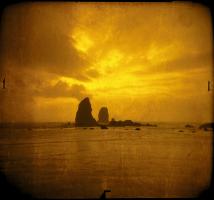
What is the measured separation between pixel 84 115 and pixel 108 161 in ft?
0.90

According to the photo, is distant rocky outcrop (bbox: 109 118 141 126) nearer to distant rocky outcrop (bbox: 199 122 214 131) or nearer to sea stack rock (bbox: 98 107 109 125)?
sea stack rock (bbox: 98 107 109 125)

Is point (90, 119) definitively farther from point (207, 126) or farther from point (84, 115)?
point (207, 126)

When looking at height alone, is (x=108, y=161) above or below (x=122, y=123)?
below

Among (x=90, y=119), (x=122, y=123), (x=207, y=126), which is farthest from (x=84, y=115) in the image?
(x=207, y=126)

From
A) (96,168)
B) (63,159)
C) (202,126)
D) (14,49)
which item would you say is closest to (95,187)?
(96,168)

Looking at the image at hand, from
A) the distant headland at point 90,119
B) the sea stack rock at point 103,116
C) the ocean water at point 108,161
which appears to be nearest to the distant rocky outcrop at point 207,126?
A: the ocean water at point 108,161

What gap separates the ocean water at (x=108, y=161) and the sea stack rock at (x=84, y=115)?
4 cm

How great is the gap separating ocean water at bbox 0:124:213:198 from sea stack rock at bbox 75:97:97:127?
0.14ft

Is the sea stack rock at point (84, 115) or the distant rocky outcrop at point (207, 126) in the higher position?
the sea stack rock at point (84, 115)

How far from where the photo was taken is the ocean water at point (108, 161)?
1.25 metres

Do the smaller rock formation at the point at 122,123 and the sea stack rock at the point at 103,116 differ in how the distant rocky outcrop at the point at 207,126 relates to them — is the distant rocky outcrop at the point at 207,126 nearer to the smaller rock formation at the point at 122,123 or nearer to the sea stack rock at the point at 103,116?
the smaller rock formation at the point at 122,123

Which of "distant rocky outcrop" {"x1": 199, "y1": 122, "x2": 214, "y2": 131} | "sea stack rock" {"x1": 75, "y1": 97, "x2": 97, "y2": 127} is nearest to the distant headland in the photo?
"sea stack rock" {"x1": 75, "y1": 97, "x2": 97, "y2": 127}

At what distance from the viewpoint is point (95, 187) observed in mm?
1276

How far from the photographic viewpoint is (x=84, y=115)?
4.13ft
